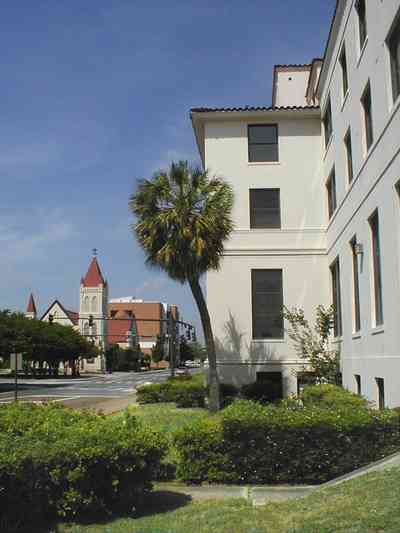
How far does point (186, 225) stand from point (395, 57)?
371 inches

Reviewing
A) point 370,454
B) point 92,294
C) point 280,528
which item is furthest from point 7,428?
point 92,294

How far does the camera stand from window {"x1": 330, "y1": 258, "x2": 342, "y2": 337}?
21.2 meters

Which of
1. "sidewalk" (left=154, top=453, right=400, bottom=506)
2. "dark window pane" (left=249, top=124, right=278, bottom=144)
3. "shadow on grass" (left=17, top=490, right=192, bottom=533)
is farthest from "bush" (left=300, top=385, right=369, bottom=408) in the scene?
"dark window pane" (left=249, top=124, right=278, bottom=144)

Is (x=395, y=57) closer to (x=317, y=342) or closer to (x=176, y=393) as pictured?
(x=317, y=342)

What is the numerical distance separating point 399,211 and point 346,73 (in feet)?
24.9

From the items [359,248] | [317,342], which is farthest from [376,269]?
[317,342]

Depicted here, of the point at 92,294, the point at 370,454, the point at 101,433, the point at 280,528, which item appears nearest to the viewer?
the point at 280,528

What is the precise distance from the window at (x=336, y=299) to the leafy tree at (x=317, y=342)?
185 millimetres

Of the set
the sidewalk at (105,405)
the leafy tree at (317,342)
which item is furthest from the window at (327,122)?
the sidewalk at (105,405)

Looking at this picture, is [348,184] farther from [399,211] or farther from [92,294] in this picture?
[92,294]

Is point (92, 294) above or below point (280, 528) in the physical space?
above

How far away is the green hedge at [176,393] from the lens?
79.8ft

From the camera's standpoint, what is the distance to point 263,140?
82.7 ft

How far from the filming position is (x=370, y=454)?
9234 mm
